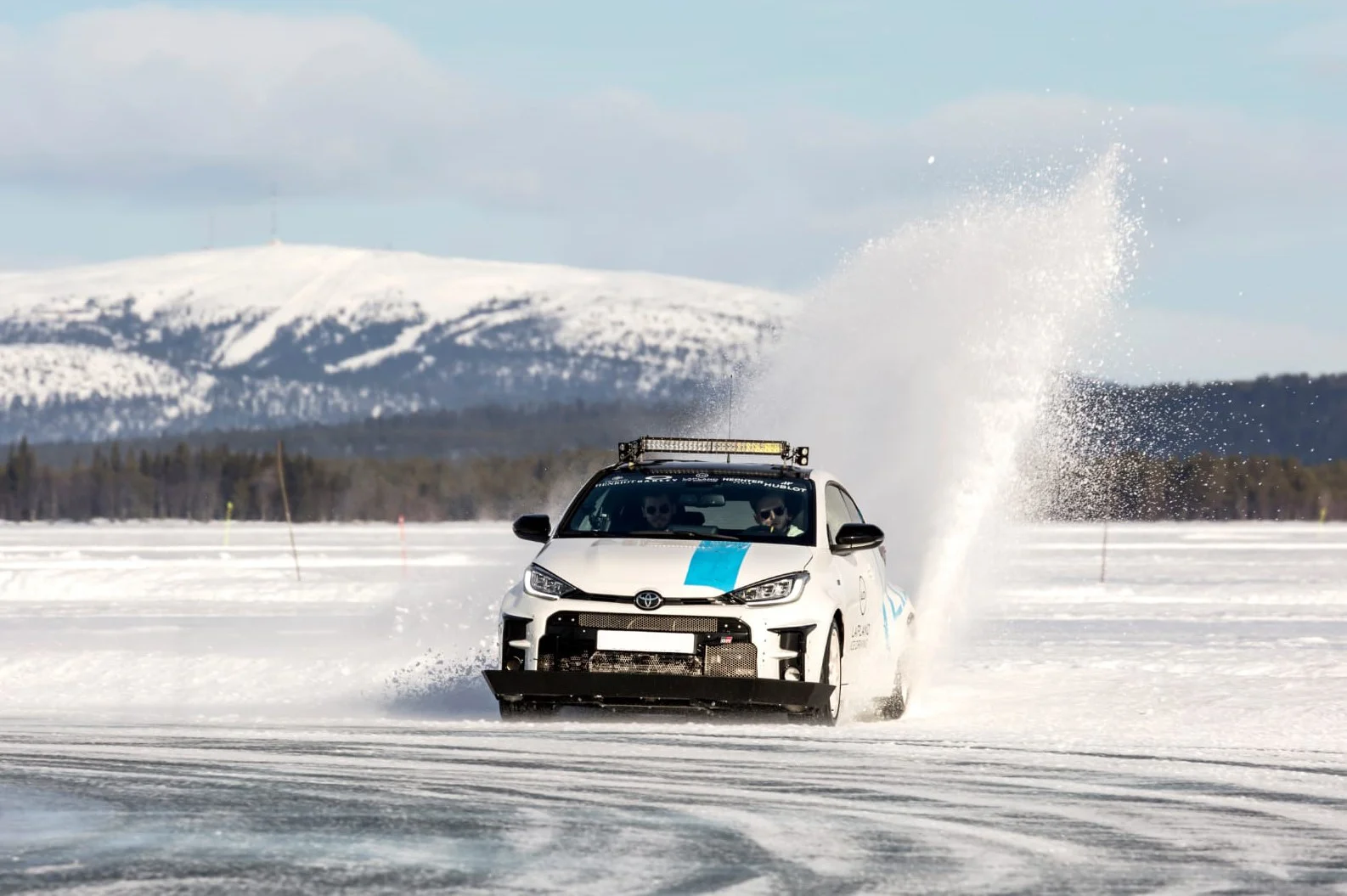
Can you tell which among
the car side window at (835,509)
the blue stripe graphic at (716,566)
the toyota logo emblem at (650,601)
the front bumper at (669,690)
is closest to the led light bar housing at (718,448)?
the car side window at (835,509)

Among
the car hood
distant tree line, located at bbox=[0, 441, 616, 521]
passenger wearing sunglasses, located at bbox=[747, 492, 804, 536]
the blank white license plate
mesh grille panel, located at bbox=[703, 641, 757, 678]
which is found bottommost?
mesh grille panel, located at bbox=[703, 641, 757, 678]

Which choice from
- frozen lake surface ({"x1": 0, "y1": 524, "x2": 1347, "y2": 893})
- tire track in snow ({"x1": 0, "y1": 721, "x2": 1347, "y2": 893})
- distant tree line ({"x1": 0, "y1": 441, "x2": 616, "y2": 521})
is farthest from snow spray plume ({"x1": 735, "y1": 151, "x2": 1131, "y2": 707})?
distant tree line ({"x1": 0, "y1": 441, "x2": 616, "y2": 521})

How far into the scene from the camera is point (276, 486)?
149 m

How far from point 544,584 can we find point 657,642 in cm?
78

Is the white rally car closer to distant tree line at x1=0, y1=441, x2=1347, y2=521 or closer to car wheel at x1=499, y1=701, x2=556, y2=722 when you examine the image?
car wheel at x1=499, y1=701, x2=556, y2=722

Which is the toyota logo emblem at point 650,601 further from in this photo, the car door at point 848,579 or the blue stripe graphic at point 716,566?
the car door at point 848,579

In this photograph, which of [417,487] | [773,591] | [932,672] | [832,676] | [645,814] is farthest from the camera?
[417,487]

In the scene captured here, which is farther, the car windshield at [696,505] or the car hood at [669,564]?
the car windshield at [696,505]

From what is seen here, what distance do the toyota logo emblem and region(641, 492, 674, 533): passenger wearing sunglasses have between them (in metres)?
1.21

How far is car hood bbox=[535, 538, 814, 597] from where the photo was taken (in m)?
11.6

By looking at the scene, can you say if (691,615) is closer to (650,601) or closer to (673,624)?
(673,624)

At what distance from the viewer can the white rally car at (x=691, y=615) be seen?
1150 centimetres

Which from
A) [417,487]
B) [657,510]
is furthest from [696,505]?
[417,487]

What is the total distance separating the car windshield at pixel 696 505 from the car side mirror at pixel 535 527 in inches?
4.1
